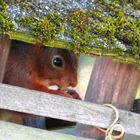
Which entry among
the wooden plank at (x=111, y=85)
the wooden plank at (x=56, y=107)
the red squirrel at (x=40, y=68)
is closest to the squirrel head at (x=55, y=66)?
the red squirrel at (x=40, y=68)

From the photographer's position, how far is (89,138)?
2.03 m

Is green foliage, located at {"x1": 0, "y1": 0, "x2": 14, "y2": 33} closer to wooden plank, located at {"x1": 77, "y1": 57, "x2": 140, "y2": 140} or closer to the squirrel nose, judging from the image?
wooden plank, located at {"x1": 77, "y1": 57, "x2": 140, "y2": 140}

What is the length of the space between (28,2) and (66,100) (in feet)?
1.27

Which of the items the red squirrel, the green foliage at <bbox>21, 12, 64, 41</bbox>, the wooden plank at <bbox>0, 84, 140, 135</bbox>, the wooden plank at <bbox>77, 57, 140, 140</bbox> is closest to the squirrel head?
the red squirrel

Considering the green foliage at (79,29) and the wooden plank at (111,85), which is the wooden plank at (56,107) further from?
the green foliage at (79,29)

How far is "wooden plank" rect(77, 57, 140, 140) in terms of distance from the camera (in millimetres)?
2045

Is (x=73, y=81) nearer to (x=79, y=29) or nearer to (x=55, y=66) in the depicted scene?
(x=55, y=66)

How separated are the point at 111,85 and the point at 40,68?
30 cm

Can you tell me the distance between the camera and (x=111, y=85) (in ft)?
6.74

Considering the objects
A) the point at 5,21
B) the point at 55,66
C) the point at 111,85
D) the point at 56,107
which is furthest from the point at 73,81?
the point at 5,21

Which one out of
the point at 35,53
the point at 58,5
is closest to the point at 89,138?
the point at 35,53

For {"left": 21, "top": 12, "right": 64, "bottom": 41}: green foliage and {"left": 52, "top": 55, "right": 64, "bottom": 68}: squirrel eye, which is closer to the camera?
{"left": 21, "top": 12, "right": 64, "bottom": 41}: green foliage

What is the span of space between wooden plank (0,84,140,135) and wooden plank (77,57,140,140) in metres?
0.12

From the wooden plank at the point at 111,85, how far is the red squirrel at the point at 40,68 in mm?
154
